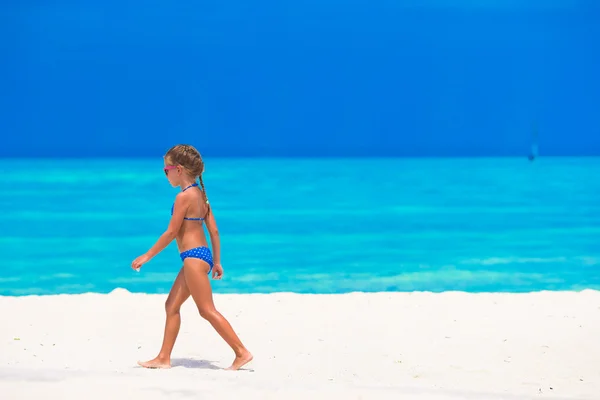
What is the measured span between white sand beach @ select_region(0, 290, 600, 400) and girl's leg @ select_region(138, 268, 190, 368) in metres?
0.15

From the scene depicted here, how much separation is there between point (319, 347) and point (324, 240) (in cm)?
1564

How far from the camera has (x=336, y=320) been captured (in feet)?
24.7

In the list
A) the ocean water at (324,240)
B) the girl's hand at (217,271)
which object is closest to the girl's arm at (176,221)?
the girl's hand at (217,271)

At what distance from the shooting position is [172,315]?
5.01 meters

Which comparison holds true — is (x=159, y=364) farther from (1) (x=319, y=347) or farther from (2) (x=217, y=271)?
(1) (x=319, y=347)

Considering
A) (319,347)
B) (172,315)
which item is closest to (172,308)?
(172,315)

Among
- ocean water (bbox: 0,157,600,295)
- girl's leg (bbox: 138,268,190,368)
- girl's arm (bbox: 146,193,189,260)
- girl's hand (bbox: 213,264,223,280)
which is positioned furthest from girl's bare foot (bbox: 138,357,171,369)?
ocean water (bbox: 0,157,600,295)

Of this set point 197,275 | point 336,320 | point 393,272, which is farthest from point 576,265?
point 197,275

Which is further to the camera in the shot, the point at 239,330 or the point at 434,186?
the point at 434,186

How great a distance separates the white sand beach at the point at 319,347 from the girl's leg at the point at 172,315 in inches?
6.0

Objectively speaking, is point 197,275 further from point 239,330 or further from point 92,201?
point 92,201

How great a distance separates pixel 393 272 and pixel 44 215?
19.1 m

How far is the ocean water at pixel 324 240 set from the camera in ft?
46.5

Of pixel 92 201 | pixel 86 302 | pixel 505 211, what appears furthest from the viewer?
pixel 92 201
